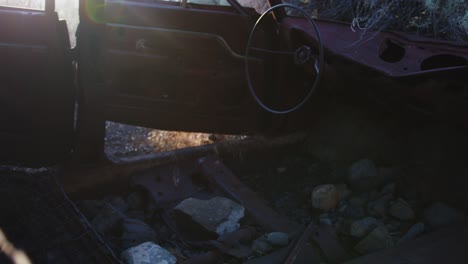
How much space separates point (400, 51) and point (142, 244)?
1.98m

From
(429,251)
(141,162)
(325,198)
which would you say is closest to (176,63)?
(141,162)

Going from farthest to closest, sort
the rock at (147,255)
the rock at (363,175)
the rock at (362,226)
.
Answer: the rock at (363,175)
the rock at (362,226)
the rock at (147,255)

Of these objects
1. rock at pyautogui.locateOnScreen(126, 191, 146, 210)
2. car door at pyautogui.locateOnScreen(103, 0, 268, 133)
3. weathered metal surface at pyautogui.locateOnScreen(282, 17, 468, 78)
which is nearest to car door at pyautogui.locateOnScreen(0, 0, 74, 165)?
car door at pyautogui.locateOnScreen(103, 0, 268, 133)

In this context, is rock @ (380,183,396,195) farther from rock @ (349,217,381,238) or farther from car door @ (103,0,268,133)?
car door @ (103,0,268,133)

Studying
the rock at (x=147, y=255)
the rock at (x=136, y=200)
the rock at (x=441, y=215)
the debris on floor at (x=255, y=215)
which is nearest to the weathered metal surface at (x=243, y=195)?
the debris on floor at (x=255, y=215)

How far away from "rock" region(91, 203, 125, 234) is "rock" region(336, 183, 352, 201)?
4.95 feet

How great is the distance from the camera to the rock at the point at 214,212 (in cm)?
311

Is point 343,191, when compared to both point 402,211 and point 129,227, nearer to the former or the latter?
point 402,211

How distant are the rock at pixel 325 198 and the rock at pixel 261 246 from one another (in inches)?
25.5

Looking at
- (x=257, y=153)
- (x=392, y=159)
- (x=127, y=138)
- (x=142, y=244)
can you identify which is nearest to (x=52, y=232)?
(x=142, y=244)

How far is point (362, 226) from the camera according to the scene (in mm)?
3012

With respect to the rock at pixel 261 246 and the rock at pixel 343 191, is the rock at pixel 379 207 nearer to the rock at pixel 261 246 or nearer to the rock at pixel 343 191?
the rock at pixel 343 191

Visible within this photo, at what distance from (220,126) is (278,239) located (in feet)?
3.50

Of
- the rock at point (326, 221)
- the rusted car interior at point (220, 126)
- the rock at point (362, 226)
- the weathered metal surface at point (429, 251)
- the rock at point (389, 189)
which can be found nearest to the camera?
the weathered metal surface at point (429, 251)
